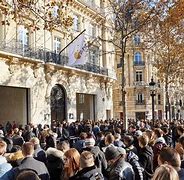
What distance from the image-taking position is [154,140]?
10.5 meters

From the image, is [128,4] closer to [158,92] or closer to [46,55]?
[46,55]

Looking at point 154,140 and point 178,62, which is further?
point 178,62

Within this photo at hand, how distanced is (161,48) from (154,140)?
25707 mm

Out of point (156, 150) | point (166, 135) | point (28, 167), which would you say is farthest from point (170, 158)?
point (166, 135)

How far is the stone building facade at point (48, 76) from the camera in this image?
88.6 feet

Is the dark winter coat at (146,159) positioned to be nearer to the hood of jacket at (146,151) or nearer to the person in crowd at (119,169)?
the hood of jacket at (146,151)

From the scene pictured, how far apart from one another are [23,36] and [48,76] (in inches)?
159

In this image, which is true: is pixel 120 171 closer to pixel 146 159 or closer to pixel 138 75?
pixel 146 159

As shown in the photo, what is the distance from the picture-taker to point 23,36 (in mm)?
28562

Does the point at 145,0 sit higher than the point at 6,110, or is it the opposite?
the point at 145,0

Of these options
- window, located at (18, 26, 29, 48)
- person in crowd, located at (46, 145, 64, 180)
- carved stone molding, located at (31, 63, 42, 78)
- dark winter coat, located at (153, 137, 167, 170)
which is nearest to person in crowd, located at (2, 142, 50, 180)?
person in crowd, located at (46, 145, 64, 180)

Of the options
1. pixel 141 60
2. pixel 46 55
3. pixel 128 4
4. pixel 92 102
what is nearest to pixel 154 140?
pixel 128 4

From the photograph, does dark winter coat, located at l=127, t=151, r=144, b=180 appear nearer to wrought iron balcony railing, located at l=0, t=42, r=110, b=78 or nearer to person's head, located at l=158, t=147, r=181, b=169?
person's head, located at l=158, t=147, r=181, b=169

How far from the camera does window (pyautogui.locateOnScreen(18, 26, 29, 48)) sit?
27981 mm
